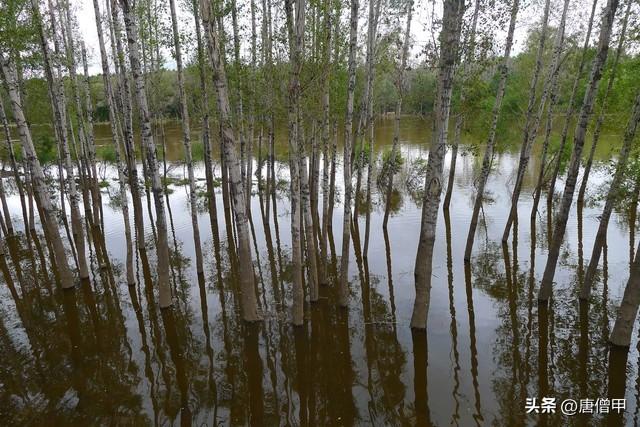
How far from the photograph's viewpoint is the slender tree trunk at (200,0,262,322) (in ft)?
25.0

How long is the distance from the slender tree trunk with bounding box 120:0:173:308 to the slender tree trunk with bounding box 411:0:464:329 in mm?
6315

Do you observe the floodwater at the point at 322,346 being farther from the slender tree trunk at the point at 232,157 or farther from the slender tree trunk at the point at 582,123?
the slender tree trunk at the point at 582,123

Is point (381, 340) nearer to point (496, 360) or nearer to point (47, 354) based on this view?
point (496, 360)

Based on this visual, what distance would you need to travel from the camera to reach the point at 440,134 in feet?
25.5

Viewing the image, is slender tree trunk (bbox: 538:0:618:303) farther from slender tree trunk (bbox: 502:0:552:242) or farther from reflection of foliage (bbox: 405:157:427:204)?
reflection of foliage (bbox: 405:157:427:204)

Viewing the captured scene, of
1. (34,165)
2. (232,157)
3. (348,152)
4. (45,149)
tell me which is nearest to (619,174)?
(348,152)

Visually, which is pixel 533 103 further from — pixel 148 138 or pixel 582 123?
pixel 148 138

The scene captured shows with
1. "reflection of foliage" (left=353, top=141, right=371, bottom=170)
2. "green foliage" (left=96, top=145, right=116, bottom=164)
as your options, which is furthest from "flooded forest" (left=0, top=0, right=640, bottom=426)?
"green foliage" (left=96, top=145, right=116, bottom=164)

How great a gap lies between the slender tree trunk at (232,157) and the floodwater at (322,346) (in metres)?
0.87

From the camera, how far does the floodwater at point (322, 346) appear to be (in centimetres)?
727

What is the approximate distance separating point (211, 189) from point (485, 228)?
1280 cm

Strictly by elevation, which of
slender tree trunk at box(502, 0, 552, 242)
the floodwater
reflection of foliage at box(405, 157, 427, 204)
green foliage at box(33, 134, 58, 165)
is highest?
slender tree trunk at box(502, 0, 552, 242)

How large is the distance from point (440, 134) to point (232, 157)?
4.26m

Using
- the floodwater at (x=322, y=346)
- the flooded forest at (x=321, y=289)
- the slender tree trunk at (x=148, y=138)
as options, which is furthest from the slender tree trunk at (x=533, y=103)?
the slender tree trunk at (x=148, y=138)
